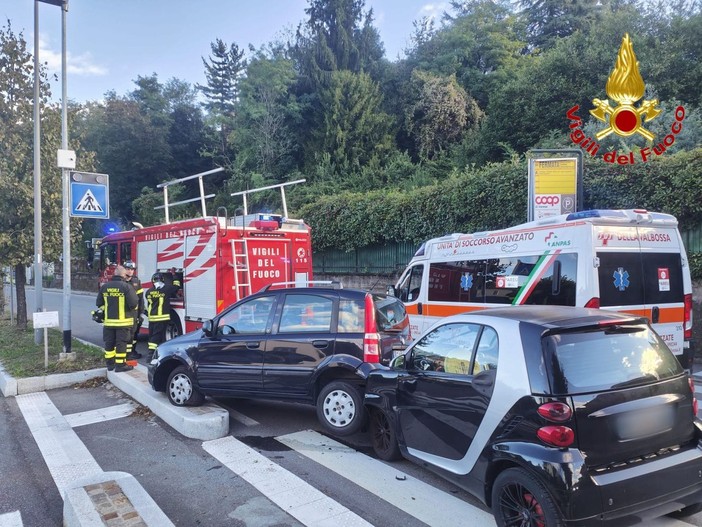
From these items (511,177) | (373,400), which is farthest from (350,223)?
(373,400)

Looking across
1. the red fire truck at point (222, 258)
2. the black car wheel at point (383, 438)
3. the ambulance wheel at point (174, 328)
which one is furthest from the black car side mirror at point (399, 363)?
the ambulance wheel at point (174, 328)

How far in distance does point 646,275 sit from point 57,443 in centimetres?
723

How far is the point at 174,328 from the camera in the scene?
1073 cm

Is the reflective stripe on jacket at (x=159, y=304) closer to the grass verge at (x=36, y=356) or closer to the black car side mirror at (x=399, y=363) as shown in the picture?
the grass verge at (x=36, y=356)

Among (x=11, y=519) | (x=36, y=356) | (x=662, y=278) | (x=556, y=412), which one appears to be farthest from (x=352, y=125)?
(x=556, y=412)

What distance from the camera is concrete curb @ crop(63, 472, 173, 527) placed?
363 cm

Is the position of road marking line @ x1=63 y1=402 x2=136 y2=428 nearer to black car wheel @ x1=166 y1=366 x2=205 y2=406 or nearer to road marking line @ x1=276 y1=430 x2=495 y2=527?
black car wheel @ x1=166 y1=366 x2=205 y2=406

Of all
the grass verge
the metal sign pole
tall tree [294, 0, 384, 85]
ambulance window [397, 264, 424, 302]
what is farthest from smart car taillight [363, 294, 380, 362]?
tall tree [294, 0, 384, 85]

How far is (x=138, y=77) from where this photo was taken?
48.8 m

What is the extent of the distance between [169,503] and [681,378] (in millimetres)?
3949

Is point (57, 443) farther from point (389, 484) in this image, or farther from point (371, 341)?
point (389, 484)

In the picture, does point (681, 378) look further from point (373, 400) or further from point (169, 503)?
point (169, 503)

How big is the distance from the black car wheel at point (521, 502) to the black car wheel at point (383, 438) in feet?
5.03

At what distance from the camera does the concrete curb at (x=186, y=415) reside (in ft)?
19.0
